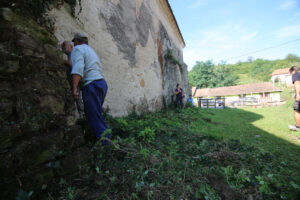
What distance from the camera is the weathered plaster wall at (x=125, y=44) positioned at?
2.74 meters

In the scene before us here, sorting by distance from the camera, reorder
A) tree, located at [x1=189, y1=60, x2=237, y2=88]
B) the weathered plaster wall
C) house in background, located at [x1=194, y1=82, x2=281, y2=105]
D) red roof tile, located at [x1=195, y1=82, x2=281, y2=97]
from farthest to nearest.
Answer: tree, located at [x1=189, y1=60, x2=237, y2=88]
red roof tile, located at [x1=195, y1=82, x2=281, y2=97]
house in background, located at [x1=194, y1=82, x2=281, y2=105]
the weathered plaster wall

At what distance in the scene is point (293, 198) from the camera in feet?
4.17

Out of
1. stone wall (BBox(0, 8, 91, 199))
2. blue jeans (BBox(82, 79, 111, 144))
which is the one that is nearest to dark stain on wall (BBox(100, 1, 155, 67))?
blue jeans (BBox(82, 79, 111, 144))

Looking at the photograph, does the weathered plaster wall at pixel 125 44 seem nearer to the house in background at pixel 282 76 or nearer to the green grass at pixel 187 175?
the green grass at pixel 187 175

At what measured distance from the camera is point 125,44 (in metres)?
3.93

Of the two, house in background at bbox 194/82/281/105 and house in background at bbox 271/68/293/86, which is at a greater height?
house in background at bbox 271/68/293/86

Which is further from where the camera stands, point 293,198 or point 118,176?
point 118,176

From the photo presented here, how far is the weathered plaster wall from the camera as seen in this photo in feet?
8.99

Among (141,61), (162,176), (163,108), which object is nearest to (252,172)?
→ (162,176)

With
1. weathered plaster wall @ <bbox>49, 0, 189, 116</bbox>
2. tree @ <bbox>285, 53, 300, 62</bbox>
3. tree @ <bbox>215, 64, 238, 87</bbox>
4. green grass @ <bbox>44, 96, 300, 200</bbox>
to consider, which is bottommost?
green grass @ <bbox>44, 96, 300, 200</bbox>

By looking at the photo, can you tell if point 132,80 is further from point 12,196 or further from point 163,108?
point 12,196

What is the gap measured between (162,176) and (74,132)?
3.39 ft

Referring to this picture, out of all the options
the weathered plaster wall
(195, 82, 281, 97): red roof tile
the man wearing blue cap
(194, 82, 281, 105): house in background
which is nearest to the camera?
the man wearing blue cap

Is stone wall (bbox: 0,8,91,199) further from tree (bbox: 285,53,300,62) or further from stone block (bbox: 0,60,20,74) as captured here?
tree (bbox: 285,53,300,62)
